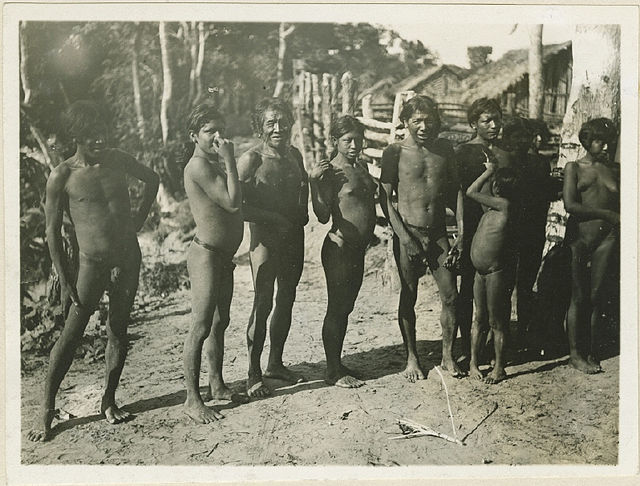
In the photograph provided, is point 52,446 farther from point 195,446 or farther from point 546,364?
point 546,364

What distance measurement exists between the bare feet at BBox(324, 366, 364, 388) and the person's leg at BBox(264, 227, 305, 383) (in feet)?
0.63

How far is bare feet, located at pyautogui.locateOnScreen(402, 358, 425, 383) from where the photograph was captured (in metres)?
5.33

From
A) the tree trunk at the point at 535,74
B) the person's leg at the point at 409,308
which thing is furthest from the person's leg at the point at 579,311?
the person's leg at the point at 409,308

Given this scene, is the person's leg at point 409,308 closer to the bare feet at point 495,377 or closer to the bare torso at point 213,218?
the bare feet at point 495,377

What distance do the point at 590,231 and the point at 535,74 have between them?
3.86 ft

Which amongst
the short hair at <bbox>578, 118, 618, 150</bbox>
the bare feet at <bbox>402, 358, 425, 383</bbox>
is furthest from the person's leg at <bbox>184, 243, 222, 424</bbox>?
the short hair at <bbox>578, 118, 618, 150</bbox>

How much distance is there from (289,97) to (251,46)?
1.40 feet

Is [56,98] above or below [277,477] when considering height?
above

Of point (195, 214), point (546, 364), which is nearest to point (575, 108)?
point (546, 364)

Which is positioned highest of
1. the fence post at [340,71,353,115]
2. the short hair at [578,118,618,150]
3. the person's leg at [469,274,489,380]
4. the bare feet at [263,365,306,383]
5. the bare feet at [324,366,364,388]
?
the fence post at [340,71,353,115]

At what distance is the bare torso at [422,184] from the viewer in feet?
17.2

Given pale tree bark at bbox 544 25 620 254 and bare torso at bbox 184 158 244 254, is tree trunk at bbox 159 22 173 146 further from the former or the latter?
pale tree bark at bbox 544 25 620 254

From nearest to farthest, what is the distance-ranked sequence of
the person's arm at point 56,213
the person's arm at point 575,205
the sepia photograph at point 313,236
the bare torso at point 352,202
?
1. the person's arm at point 56,213
2. the sepia photograph at point 313,236
3. the bare torso at point 352,202
4. the person's arm at point 575,205

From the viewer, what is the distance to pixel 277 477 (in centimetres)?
512
